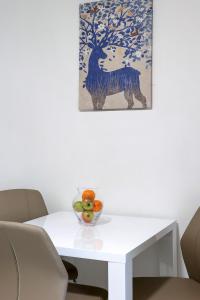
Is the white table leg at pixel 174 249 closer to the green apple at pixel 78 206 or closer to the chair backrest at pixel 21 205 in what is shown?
the green apple at pixel 78 206

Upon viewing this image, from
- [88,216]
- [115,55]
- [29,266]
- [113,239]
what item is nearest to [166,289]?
[113,239]

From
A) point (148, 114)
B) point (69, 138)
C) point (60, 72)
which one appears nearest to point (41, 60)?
point (60, 72)

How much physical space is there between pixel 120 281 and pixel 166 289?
0.42 meters

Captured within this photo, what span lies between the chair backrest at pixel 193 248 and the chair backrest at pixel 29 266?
786mm

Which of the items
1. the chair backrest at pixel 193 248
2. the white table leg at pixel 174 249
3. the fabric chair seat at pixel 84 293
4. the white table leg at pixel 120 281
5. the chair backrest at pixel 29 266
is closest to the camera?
the chair backrest at pixel 29 266

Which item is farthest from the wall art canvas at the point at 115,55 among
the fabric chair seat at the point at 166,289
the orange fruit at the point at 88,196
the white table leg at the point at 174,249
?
the fabric chair seat at the point at 166,289

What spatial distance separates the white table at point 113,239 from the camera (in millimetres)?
1565

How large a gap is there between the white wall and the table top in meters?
0.20

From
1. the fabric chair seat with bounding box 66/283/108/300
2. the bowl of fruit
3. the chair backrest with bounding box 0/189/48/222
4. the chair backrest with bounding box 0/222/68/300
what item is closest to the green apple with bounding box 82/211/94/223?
the bowl of fruit

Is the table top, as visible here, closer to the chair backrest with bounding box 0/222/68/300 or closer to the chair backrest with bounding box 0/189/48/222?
the chair backrest with bounding box 0/189/48/222

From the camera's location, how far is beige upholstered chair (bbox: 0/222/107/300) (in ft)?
4.51

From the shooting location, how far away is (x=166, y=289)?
1.88m

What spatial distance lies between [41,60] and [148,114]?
0.81 m

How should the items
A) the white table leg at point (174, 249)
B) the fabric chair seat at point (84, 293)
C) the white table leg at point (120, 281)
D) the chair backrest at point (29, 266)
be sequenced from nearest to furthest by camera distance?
the chair backrest at point (29, 266) < the white table leg at point (120, 281) < the fabric chair seat at point (84, 293) < the white table leg at point (174, 249)
